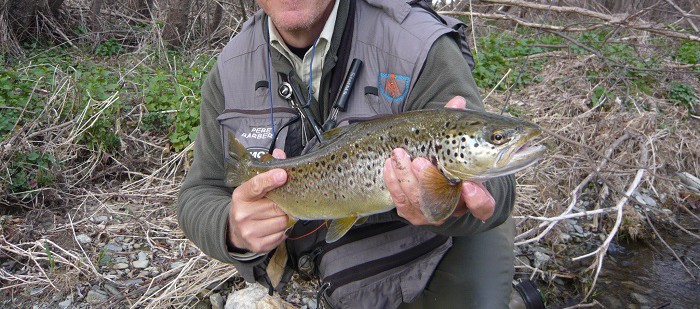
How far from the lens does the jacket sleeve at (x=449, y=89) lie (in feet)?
8.04

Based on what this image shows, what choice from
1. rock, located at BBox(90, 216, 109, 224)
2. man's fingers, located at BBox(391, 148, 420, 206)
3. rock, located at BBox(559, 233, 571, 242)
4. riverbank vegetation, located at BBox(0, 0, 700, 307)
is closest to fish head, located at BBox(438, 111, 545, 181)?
man's fingers, located at BBox(391, 148, 420, 206)

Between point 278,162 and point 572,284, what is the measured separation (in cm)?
293

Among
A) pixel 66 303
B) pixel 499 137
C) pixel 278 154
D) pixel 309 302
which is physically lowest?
pixel 309 302

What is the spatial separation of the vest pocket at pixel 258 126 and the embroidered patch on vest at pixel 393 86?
44 centimetres

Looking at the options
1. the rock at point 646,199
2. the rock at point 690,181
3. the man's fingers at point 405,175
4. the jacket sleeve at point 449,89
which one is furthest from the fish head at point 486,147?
the rock at point 690,181

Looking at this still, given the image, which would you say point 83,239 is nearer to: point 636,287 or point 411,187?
point 411,187

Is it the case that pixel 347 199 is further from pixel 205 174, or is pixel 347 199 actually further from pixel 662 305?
pixel 662 305

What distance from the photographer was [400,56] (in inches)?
107

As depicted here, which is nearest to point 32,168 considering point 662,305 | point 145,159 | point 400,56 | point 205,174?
point 145,159

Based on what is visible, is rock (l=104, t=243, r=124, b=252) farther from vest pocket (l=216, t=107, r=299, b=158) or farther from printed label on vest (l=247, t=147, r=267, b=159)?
printed label on vest (l=247, t=147, r=267, b=159)

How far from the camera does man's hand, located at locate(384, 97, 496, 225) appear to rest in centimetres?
207

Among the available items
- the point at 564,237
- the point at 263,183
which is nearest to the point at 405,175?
the point at 263,183

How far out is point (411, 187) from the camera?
2.08 meters

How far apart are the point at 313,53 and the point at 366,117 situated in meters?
0.44
